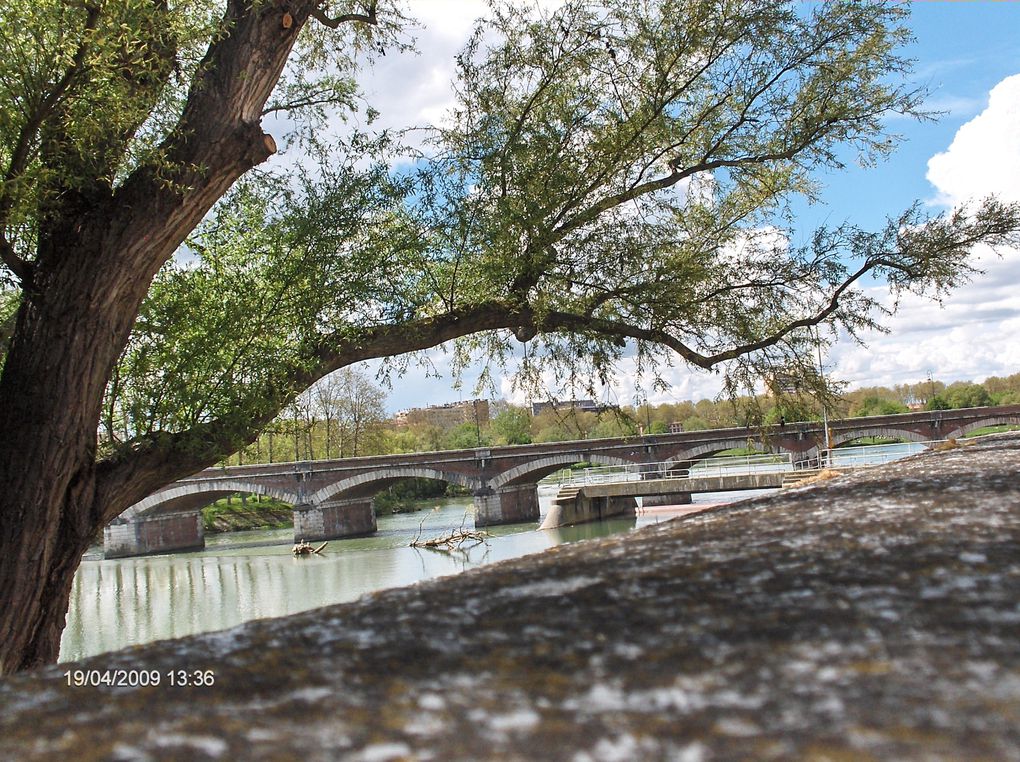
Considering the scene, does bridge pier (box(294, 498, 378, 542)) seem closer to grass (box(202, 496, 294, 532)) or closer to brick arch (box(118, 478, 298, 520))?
brick arch (box(118, 478, 298, 520))

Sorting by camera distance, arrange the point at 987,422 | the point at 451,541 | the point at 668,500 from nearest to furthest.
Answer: the point at 451,541, the point at 987,422, the point at 668,500

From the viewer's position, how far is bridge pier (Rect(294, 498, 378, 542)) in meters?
A: 52.0

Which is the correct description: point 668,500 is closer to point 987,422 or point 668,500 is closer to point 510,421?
point 987,422

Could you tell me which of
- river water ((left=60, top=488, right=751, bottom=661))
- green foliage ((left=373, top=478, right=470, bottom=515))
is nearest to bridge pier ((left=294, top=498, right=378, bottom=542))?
river water ((left=60, top=488, right=751, bottom=661))

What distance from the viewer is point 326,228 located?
817 centimetres

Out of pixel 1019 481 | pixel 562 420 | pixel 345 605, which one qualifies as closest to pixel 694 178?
pixel 562 420

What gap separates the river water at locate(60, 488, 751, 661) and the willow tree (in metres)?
9.79

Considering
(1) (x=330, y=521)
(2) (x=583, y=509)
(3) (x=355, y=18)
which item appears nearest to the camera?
(3) (x=355, y=18)

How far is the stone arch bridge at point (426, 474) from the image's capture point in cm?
5028

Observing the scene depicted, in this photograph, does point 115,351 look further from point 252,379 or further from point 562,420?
point 562,420

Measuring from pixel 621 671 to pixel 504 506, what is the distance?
5368cm

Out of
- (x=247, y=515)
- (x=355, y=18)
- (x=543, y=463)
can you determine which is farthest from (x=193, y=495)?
(x=355, y=18)

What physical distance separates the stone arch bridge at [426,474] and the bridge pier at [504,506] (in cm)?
6

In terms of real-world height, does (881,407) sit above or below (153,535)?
above
